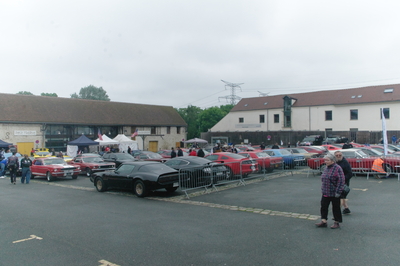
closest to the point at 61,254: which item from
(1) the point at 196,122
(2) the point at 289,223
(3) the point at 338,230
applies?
(2) the point at 289,223

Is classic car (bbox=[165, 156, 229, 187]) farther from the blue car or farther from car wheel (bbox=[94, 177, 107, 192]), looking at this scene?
the blue car

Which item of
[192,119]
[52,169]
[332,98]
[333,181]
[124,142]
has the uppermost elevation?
[332,98]

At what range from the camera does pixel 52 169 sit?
60.1 ft

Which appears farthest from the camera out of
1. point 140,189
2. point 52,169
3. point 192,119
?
point 192,119

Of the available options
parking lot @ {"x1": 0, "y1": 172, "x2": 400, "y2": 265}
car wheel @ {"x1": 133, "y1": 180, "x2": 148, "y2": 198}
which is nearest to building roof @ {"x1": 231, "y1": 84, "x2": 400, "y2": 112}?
→ parking lot @ {"x1": 0, "y1": 172, "x2": 400, "y2": 265}

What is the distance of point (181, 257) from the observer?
18.7ft

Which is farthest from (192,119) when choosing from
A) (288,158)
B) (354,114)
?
(288,158)

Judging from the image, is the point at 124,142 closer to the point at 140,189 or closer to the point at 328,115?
the point at 140,189

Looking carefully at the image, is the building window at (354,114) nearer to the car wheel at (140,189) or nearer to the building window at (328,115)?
the building window at (328,115)

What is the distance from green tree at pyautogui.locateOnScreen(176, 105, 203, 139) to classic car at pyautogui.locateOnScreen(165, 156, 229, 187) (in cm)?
5686

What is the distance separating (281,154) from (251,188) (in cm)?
757

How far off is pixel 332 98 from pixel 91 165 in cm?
4298

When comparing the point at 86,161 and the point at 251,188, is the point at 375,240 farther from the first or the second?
the point at 86,161

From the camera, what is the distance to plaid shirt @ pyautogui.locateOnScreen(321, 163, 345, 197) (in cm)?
695
